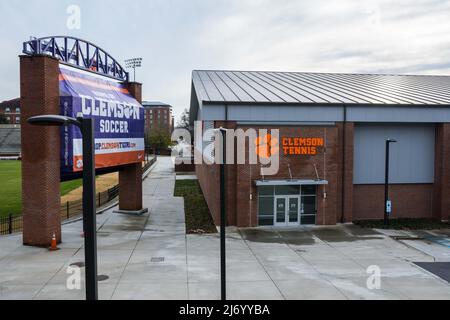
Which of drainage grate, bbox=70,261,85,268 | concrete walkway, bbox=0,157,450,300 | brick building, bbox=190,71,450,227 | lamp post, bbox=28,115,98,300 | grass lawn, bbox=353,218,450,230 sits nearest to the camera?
lamp post, bbox=28,115,98,300

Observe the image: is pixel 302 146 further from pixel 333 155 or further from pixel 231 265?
pixel 231 265

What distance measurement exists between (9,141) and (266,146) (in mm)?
110224

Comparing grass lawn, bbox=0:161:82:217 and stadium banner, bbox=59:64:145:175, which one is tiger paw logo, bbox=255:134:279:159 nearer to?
stadium banner, bbox=59:64:145:175

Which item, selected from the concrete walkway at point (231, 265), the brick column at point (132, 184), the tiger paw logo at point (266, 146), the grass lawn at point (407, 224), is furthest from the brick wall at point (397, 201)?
the brick column at point (132, 184)

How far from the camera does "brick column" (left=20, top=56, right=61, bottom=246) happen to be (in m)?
20.0

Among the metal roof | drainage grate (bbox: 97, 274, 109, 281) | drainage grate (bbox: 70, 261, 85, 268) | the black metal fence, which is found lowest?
drainage grate (bbox: 70, 261, 85, 268)

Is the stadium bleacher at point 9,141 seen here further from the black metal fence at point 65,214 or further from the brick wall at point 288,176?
the brick wall at point 288,176

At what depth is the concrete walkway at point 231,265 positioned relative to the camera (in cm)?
1470

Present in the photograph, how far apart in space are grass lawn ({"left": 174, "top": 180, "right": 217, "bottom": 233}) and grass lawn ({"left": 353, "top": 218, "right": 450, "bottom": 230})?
370 inches

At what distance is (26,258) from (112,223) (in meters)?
8.32

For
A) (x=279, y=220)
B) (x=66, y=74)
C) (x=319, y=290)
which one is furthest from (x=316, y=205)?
(x=66, y=74)

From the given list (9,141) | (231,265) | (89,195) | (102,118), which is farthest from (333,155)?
(9,141)

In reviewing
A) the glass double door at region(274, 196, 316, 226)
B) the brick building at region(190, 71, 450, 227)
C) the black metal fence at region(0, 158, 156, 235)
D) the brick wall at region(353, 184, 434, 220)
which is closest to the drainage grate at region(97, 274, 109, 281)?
the black metal fence at region(0, 158, 156, 235)

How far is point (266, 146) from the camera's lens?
26156mm
